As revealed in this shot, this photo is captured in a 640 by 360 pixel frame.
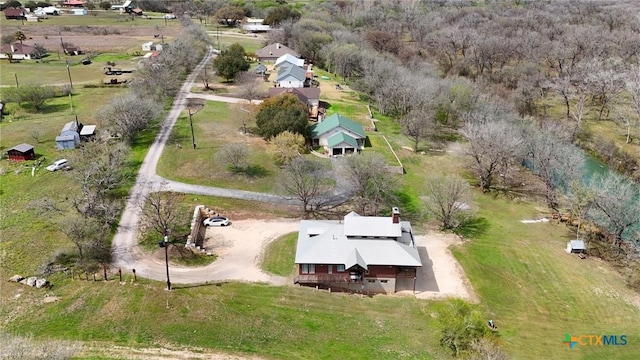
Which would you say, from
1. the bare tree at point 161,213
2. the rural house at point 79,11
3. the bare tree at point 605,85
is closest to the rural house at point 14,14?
the rural house at point 79,11

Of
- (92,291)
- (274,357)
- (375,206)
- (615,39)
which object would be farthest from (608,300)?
(615,39)

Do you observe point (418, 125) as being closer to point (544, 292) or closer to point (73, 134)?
point (544, 292)

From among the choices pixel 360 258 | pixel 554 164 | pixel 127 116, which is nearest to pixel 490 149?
pixel 554 164

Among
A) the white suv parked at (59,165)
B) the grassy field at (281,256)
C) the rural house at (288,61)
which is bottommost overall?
the grassy field at (281,256)

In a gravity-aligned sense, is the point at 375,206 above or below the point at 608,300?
above

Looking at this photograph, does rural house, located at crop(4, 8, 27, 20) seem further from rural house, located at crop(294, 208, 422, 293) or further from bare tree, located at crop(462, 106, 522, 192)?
rural house, located at crop(294, 208, 422, 293)

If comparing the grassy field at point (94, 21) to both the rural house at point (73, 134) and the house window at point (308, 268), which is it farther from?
the house window at point (308, 268)

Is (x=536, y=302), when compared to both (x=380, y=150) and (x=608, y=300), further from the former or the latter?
(x=380, y=150)
